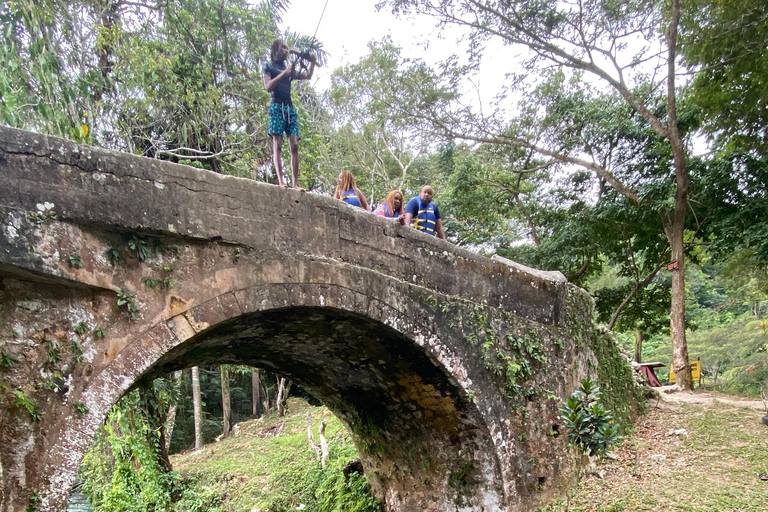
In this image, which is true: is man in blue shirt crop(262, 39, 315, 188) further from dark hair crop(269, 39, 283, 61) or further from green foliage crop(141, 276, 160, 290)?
green foliage crop(141, 276, 160, 290)

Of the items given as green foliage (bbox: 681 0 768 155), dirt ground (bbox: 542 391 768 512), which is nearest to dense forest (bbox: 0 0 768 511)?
green foliage (bbox: 681 0 768 155)

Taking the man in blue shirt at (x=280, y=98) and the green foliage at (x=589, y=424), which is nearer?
the man in blue shirt at (x=280, y=98)

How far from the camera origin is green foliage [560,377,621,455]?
4.55 m

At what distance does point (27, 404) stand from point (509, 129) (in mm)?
11490

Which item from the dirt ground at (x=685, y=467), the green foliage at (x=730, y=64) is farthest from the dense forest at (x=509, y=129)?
the dirt ground at (x=685, y=467)

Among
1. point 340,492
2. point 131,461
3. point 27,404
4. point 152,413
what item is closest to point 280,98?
point 27,404

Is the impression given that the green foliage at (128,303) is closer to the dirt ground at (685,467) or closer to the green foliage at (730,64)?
the dirt ground at (685,467)

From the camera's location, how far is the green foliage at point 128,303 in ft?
9.65

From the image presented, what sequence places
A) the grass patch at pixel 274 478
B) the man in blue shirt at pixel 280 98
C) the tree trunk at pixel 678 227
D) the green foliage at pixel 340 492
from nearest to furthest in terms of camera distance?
the man in blue shirt at pixel 280 98, the green foliage at pixel 340 492, the grass patch at pixel 274 478, the tree trunk at pixel 678 227

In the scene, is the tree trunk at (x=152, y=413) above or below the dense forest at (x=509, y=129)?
below

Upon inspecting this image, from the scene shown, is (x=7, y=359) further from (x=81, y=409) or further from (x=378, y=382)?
(x=378, y=382)

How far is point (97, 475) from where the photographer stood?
27.6ft

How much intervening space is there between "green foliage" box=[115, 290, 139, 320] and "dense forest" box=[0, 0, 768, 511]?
1.44 m

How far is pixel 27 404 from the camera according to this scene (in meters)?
2.61
